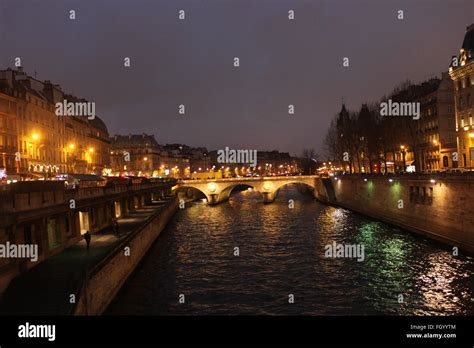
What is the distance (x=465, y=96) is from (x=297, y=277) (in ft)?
139

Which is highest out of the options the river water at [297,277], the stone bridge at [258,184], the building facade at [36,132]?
the building facade at [36,132]

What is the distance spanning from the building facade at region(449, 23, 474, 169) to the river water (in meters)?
20.9

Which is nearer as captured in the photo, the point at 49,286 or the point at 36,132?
the point at 49,286

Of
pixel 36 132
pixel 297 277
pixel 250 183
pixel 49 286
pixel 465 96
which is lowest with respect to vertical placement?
pixel 297 277

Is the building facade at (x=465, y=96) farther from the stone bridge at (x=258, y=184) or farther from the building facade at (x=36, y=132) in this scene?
the building facade at (x=36, y=132)

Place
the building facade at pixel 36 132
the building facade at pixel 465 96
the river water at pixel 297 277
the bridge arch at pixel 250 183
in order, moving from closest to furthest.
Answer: the river water at pixel 297 277 → the building facade at pixel 36 132 → the building facade at pixel 465 96 → the bridge arch at pixel 250 183

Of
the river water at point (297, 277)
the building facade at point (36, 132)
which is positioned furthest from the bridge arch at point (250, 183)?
the river water at point (297, 277)

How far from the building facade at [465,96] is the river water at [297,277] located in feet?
68.6

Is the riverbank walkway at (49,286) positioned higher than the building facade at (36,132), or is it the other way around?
the building facade at (36,132)

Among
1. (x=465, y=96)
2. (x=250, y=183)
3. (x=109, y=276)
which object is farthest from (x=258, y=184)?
(x=109, y=276)

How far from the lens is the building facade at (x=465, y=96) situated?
56.6 m

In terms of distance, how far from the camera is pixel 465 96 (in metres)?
58.1

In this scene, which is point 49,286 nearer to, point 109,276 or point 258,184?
point 109,276

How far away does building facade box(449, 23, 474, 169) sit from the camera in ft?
186
